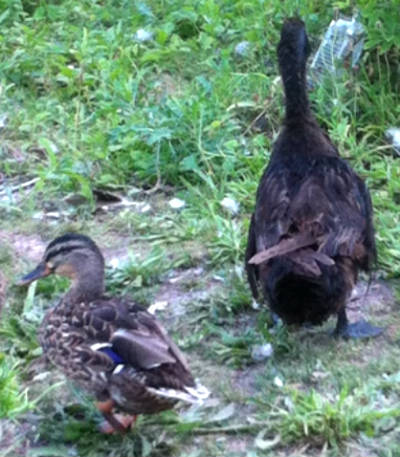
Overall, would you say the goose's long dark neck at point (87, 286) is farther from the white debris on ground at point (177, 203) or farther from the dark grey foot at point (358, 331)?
the white debris on ground at point (177, 203)

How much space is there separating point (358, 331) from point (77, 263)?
4.46 feet

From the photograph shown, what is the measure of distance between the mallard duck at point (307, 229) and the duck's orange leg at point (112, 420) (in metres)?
0.89

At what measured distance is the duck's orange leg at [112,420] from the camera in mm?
4887

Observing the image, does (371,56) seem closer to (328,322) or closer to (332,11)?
(332,11)

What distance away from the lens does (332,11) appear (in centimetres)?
837

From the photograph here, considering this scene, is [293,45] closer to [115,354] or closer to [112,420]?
[115,354]

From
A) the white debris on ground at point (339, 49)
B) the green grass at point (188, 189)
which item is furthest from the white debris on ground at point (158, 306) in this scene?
the white debris on ground at point (339, 49)

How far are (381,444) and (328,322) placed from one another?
123 cm

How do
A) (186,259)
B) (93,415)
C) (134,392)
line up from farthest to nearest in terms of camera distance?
(186,259) → (93,415) → (134,392)

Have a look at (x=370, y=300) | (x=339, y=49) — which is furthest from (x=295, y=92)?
(x=339, y=49)

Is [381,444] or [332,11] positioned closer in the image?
[381,444]

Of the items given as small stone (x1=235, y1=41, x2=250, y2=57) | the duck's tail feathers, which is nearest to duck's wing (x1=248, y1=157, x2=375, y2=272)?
the duck's tail feathers

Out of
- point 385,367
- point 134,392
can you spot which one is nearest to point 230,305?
point 385,367

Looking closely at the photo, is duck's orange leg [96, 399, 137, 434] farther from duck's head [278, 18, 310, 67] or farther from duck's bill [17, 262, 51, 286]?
duck's head [278, 18, 310, 67]
